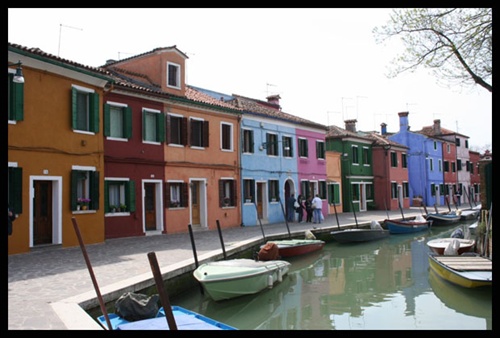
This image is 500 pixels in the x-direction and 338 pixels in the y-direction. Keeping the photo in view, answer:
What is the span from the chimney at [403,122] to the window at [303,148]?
707 inches

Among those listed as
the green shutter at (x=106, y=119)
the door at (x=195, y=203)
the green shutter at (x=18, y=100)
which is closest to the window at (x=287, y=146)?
the door at (x=195, y=203)

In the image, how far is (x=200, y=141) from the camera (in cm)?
2050

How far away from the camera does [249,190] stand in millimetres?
23047

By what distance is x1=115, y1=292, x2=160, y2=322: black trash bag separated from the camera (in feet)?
24.1

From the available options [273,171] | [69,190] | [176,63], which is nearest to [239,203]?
[273,171]

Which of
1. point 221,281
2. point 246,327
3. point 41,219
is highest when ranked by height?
point 41,219

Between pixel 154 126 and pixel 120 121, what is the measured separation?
172 cm

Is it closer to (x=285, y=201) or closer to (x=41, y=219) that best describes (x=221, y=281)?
(x=41, y=219)

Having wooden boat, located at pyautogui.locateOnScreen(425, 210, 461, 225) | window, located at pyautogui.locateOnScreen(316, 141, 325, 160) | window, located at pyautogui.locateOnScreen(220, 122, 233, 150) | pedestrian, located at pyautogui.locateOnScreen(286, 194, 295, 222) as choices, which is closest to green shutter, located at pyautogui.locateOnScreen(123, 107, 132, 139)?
window, located at pyautogui.locateOnScreen(220, 122, 233, 150)

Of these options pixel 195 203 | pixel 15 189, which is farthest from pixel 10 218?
pixel 195 203

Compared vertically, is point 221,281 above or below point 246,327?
above

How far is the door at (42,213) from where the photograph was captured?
1332cm

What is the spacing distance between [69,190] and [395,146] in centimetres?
2864

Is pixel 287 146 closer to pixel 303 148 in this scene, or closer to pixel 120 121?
pixel 303 148
